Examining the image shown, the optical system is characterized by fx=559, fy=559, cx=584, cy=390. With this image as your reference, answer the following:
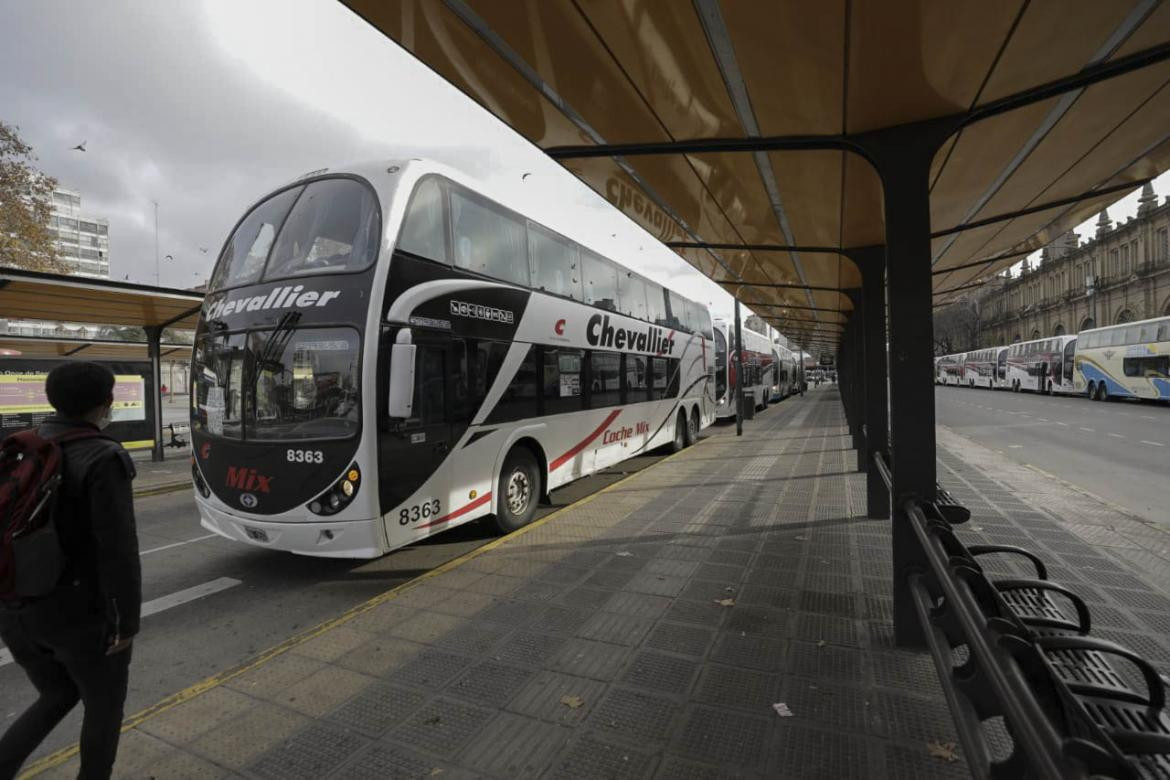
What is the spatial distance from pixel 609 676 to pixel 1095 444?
1558 cm

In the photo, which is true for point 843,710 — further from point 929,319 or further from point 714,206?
point 714,206

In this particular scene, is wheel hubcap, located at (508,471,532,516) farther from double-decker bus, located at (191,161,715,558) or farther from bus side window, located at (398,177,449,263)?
bus side window, located at (398,177,449,263)

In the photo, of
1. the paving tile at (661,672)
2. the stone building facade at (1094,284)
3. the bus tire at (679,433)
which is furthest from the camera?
the stone building facade at (1094,284)

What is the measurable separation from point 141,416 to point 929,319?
1696 cm

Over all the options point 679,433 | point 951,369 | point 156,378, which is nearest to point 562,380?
point 679,433

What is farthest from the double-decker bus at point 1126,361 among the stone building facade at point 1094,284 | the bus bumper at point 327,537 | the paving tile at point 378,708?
the paving tile at point 378,708

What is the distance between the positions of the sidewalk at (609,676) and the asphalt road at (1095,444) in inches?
154

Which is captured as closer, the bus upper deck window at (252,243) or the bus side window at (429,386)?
the bus side window at (429,386)

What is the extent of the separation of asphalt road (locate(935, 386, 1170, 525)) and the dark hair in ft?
32.9

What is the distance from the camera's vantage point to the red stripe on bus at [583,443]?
7.76 meters

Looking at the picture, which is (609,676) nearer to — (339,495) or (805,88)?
(339,495)

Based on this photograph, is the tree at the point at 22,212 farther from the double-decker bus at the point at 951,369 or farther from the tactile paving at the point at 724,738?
the double-decker bus at the point at 951,369

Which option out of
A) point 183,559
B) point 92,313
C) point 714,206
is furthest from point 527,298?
point 92,313

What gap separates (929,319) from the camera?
3.49 m
